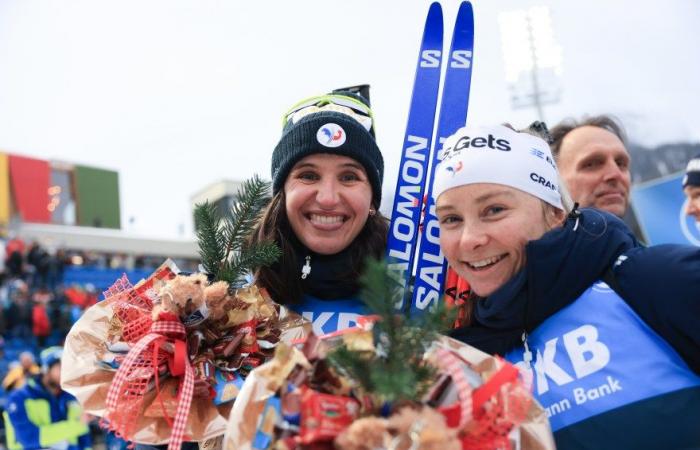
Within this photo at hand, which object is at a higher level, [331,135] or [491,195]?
[331,135]

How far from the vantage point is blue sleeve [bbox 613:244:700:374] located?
1.42 metres

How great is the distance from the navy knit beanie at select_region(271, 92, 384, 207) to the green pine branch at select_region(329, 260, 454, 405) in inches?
50.1

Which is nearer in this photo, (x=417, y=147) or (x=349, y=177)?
(x=349, y=177)

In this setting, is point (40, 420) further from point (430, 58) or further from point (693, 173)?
point (693, 173)

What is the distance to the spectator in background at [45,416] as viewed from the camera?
6898mm

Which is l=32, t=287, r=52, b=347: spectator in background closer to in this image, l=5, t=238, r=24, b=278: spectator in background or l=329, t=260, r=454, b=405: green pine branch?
l=5, t=238, r=24, b=278: spectator in background

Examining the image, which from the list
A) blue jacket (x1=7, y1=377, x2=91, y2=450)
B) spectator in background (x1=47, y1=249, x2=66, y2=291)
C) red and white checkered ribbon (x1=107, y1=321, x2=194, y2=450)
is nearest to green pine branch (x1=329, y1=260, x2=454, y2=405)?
red and white checkered ribbon (x1=107, y1=321, x2=194, y2=450)

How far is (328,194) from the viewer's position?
2.16 m

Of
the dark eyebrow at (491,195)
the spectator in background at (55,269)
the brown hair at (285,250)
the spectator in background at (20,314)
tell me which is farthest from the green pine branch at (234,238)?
the spectator in background at (55,269)

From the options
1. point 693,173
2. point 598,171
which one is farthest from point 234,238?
point 693,173

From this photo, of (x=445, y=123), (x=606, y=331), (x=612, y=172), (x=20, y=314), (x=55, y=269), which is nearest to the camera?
(x=606, y=331)

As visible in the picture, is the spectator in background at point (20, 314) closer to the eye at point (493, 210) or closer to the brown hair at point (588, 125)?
the brown hair at point (588, 125)

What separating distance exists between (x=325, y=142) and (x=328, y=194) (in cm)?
20

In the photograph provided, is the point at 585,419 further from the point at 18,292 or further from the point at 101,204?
the point at 101,204
